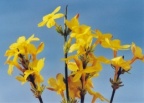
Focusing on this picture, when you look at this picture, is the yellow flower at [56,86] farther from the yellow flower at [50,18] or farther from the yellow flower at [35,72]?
the yellow flower at [50,18]

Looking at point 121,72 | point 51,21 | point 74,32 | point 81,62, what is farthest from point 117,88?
point 51,21

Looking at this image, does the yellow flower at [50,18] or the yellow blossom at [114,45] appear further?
the yellow flower at [50,18]

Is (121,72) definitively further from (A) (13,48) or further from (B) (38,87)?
(A) (13,48)

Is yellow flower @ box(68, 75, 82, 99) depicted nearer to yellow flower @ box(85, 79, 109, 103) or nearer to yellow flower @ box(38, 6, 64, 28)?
yellow flower @ box(85, 79, 109, 103)

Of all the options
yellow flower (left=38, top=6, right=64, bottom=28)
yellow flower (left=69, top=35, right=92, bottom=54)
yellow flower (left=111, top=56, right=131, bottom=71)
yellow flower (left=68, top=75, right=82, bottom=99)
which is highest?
yellow flower (left=38, top=6, right=64, bottom=28)

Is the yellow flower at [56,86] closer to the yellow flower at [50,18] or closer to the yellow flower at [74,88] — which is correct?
the yellow flower at [74,88]

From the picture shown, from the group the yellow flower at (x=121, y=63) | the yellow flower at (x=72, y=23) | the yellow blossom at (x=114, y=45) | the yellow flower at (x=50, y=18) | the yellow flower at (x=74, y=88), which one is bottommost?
the yellow flower at (x=74, y=88)

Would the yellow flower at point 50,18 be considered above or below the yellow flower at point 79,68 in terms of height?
above

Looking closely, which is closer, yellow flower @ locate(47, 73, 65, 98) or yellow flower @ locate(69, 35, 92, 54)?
yellow flower @ locate(69, 35, 92, 54)

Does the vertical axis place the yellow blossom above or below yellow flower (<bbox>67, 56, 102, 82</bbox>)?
above
